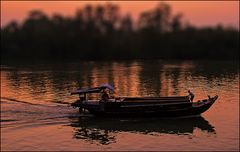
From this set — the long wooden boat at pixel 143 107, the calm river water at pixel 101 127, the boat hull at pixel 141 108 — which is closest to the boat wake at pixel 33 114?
the calm river water at pixel 101 127

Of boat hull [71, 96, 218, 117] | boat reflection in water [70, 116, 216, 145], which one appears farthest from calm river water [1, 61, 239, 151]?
boat hull [71, 96, 218, 117]

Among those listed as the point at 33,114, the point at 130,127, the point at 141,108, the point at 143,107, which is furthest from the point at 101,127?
the point at 33,114

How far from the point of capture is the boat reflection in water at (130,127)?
107 ft

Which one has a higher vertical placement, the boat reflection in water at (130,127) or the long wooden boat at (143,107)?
the long wooden boat at (143,107)

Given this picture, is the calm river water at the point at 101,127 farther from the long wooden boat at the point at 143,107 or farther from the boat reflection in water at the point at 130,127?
the long wooden boat at the point at 143,107

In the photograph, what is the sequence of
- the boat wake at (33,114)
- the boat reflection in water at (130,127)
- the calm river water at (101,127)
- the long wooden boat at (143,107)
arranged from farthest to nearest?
1. the long wooden boat at (143,107)
2. the boat wake at (33,114)
3. the boat reflection in water at (130,127)
4. the calm river water at (101,127)

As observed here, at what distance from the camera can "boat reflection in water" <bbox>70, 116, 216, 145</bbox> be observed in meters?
32.6

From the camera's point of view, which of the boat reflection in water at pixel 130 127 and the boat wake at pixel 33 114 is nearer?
the boat reflection in water at pixel 130 127

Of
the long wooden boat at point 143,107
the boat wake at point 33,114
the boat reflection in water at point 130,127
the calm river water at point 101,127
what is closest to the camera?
the calm river water at point 101,127

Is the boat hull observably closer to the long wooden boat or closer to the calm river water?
the long wooden boat

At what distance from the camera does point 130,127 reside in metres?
35.0

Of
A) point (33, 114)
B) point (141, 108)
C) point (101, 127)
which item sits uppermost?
point (141, 108)

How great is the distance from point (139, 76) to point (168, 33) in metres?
74.2

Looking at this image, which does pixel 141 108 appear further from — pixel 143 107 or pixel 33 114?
pixel 33 114
